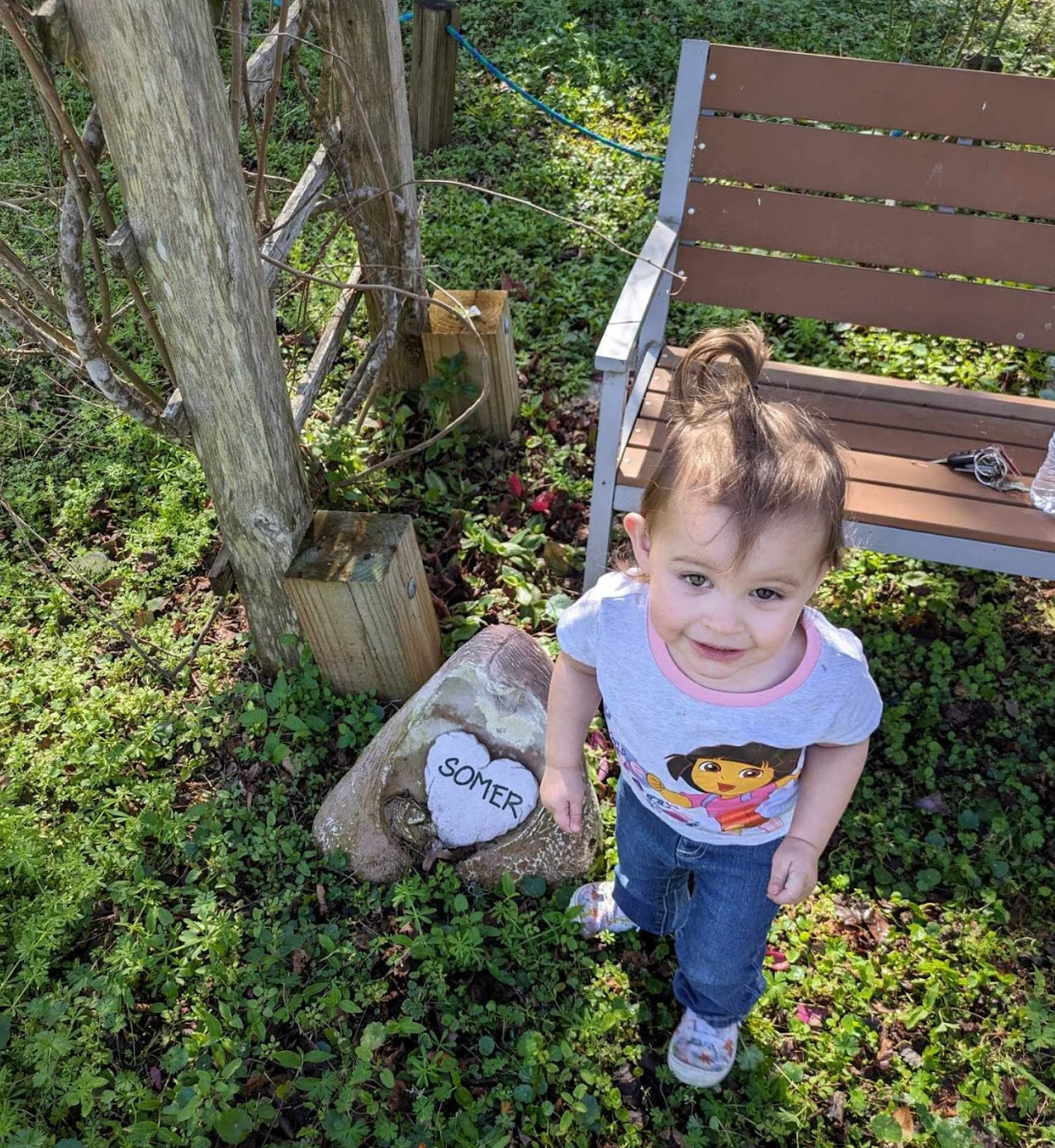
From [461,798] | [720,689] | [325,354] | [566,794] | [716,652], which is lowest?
[461,798]

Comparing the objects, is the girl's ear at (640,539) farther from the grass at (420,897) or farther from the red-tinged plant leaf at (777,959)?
the red-tinged plant leaf at (777,959)

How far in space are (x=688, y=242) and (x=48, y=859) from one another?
8.77 ft

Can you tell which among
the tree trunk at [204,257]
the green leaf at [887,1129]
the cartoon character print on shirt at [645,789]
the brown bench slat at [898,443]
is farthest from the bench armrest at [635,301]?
the green leaf at [887,1129]

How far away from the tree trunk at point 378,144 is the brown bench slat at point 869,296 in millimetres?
940

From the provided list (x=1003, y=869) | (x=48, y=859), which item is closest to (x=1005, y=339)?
(x=1003, y=869)

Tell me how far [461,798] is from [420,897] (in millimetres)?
261

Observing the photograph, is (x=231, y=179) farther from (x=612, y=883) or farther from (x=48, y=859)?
(x=612, y=883)

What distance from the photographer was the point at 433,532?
10.3 feet

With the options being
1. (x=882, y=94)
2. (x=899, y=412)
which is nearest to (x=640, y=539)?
(x=899, y=412)

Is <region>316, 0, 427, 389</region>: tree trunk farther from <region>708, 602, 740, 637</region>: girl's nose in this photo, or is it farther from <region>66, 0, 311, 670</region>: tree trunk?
<region>708, 602, 740, 637</region>: girl's nose

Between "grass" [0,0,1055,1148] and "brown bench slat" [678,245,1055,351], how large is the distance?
74cm

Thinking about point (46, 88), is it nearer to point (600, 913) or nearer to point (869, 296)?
point (600, 913)

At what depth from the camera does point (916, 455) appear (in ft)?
8.38

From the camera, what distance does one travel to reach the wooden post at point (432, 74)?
4.57m
